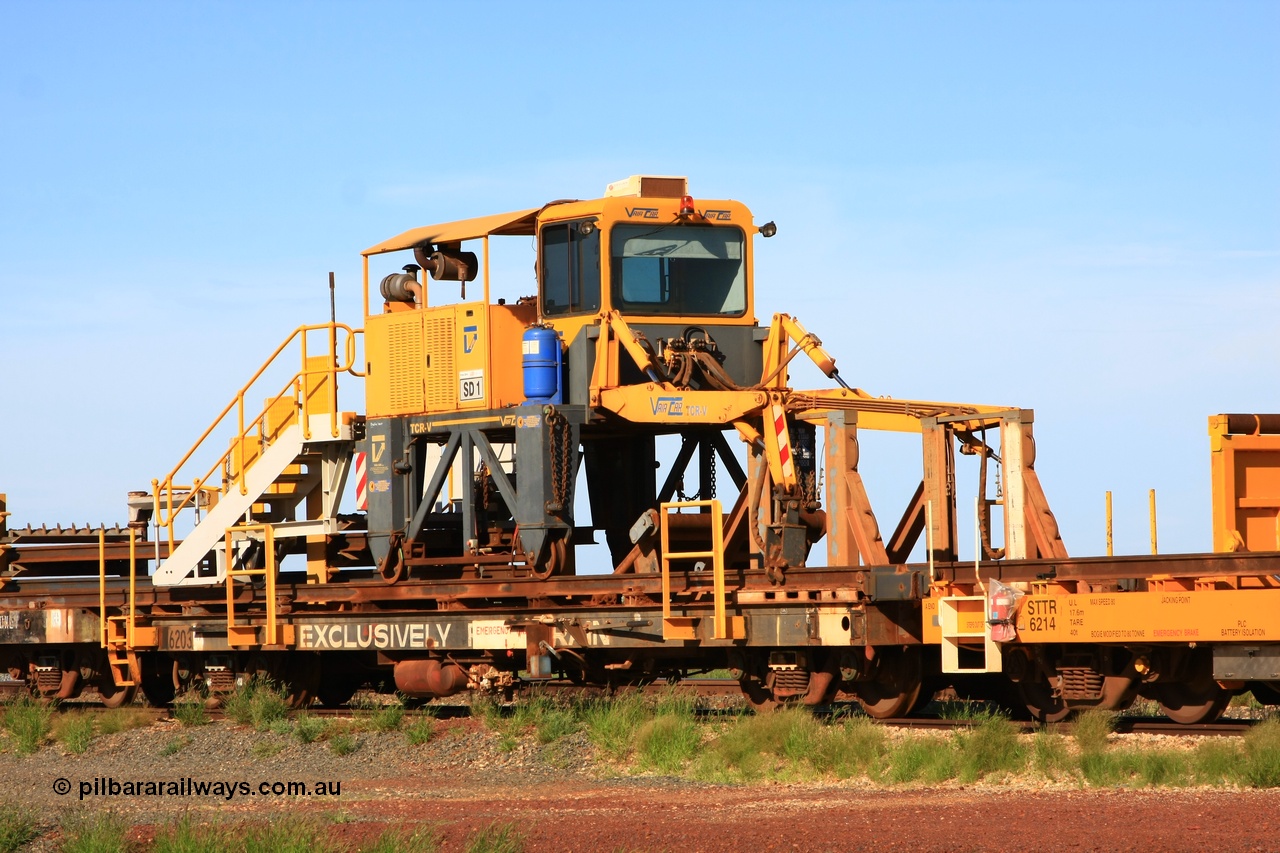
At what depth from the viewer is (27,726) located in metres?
16.5

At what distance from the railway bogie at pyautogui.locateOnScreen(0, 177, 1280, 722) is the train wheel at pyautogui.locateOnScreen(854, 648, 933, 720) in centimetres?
3

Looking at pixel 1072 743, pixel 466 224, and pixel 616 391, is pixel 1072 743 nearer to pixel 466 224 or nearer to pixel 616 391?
pixel 616 391

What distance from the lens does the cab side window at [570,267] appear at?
1603 cm

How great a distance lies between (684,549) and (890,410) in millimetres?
2407

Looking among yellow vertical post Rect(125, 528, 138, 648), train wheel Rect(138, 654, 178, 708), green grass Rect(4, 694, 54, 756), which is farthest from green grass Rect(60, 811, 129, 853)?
train wheel Rect(138, 654, 178, 708)

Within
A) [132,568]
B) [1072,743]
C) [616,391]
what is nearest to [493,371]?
[616,391]

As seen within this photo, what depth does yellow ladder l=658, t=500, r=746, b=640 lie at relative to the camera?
45.2ft

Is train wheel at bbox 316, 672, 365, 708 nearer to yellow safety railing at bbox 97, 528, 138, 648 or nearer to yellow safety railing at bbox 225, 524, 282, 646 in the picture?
yellow safety railing at bbox 225, 524, 282, 646

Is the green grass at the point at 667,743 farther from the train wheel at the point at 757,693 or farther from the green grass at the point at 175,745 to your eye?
the green grass at the point at 175,745

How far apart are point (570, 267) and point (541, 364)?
982 mm

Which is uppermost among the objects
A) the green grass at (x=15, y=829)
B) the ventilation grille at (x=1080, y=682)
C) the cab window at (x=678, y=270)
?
A: the cab window at (x=678, y=270)

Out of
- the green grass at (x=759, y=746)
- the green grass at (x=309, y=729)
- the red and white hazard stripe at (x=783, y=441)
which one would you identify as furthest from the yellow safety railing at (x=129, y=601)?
the green grass at (x=759, y=746)

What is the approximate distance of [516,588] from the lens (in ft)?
51.9

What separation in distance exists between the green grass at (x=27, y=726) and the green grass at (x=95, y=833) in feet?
20.4
